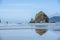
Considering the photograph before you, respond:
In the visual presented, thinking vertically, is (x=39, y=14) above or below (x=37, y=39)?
above

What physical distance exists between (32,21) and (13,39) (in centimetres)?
347

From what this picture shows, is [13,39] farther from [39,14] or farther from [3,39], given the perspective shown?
[39,14]

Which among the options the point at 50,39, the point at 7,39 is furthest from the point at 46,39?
the point at 7,39

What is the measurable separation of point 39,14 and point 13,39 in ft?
11.9

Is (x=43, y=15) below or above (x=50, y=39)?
above

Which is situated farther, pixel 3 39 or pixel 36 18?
pixel 36 18

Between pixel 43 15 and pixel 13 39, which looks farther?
pixel 43 15

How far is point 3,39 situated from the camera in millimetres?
4105

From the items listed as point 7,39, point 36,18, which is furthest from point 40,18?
point 7,39

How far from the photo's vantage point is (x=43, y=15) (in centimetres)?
760

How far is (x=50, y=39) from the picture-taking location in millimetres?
4016

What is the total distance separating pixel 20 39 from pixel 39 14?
3.64 metres

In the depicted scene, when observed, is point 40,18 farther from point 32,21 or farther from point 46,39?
point 46,39

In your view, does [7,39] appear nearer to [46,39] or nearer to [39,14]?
[46,39]
